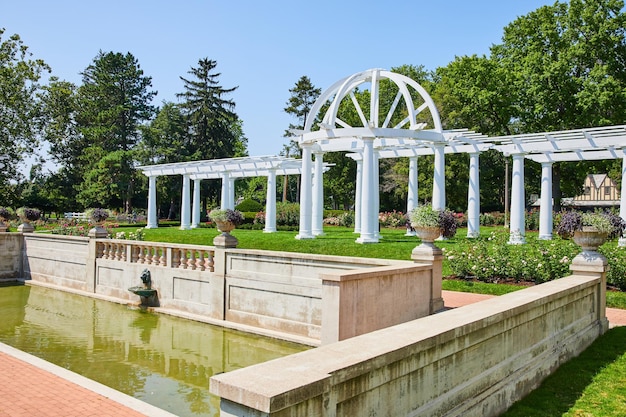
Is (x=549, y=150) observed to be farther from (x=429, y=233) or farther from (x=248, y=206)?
(x=248, y=206)

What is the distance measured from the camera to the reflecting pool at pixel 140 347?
29.7 feet

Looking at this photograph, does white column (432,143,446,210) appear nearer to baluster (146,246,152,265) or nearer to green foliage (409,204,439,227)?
baluster (146,246,152,265)

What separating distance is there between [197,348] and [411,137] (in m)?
A: 14.1

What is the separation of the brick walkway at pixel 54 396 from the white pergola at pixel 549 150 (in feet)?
59.4

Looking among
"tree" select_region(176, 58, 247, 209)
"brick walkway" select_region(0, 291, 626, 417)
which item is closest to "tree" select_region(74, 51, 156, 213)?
"tree" select_region(176, 58, 247, 209)

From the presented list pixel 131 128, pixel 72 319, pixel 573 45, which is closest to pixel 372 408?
pixel 72 319

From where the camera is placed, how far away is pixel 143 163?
58.5 metres

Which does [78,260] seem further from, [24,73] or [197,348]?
[24,73]

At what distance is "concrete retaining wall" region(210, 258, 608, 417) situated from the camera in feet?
12.1

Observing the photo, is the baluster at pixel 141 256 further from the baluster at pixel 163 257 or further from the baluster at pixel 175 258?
the baluster at pixel 175 258

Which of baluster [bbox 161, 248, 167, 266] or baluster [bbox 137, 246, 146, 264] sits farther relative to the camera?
baluster [bbox 137, 246, 146, 264]

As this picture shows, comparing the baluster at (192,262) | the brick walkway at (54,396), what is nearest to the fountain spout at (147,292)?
the baluster at (192,262)

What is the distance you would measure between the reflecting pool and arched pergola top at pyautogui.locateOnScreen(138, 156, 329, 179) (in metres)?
18.6

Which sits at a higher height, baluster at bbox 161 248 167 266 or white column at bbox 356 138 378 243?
white column at bbox 356 138 378 243
